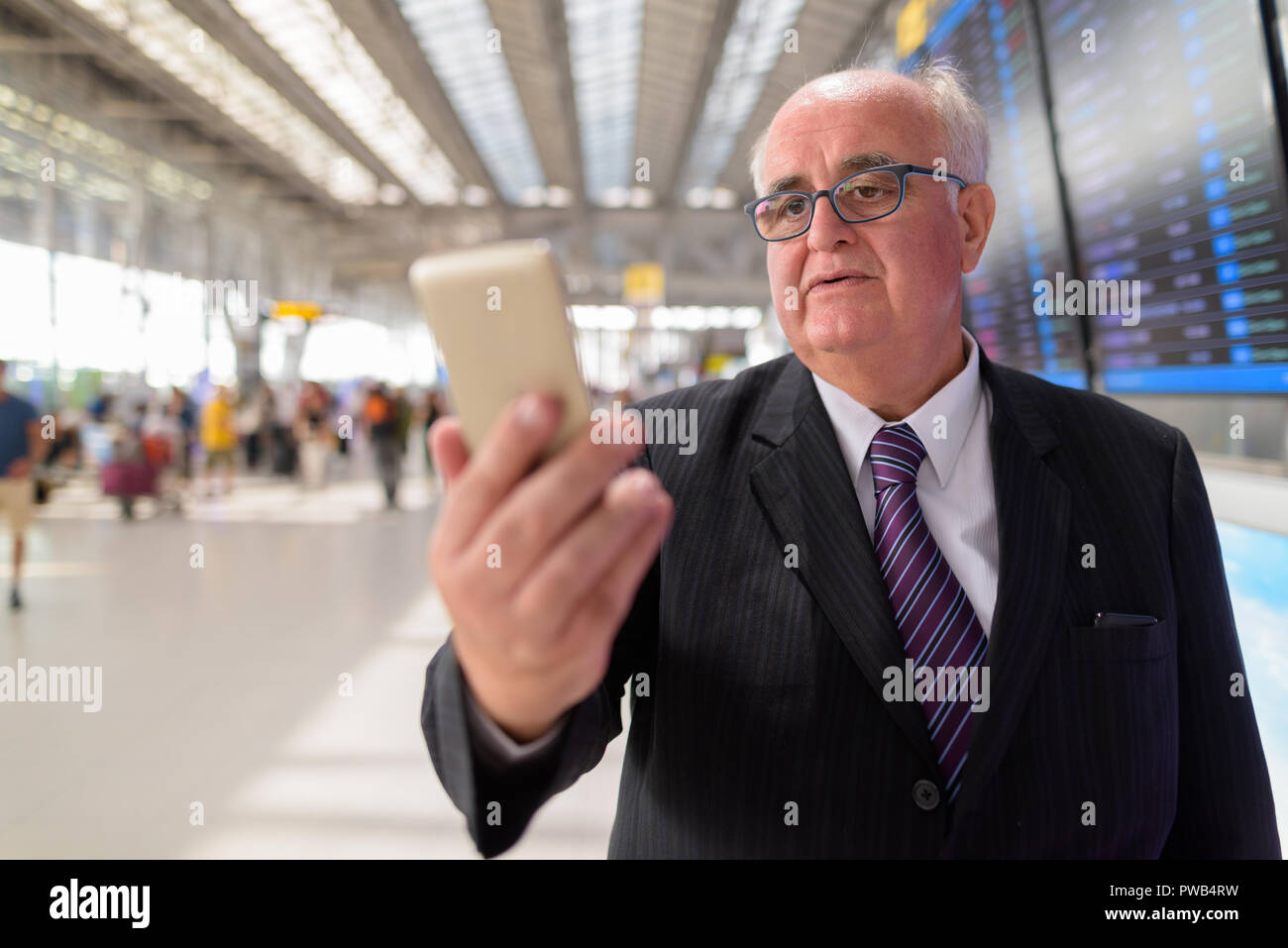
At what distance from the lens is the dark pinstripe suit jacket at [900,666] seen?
4.29 feet

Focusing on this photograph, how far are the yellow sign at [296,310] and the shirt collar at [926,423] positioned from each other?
20932 mm

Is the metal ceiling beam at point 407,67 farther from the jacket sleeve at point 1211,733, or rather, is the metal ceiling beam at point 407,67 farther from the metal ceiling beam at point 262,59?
the jacket sleeve at point 1211,733

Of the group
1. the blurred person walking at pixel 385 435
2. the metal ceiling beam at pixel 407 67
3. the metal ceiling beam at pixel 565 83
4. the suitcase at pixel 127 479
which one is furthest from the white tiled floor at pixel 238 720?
the metal ceiling beam at pixel 407 67

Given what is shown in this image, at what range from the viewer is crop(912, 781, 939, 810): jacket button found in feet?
4.17

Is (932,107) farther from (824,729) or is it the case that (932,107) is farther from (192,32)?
(192,32)

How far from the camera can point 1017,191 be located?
11.9ft

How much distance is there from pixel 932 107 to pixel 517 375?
122 cm

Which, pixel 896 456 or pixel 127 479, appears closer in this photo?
pixel 896 456

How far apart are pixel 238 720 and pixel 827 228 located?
185 inches

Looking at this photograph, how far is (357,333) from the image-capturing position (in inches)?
1318

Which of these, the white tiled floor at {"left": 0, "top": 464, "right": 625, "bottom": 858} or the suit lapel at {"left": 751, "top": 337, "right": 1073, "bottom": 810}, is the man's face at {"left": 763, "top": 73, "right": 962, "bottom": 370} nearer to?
the suit lapel at {"left": 751, "top": 337, "right": 1073, "bottom": 810}

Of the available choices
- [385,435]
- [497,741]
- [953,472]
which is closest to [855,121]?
[953,472]

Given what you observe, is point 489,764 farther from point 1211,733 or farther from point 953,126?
point 953,126

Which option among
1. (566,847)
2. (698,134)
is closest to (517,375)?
(566,847)
